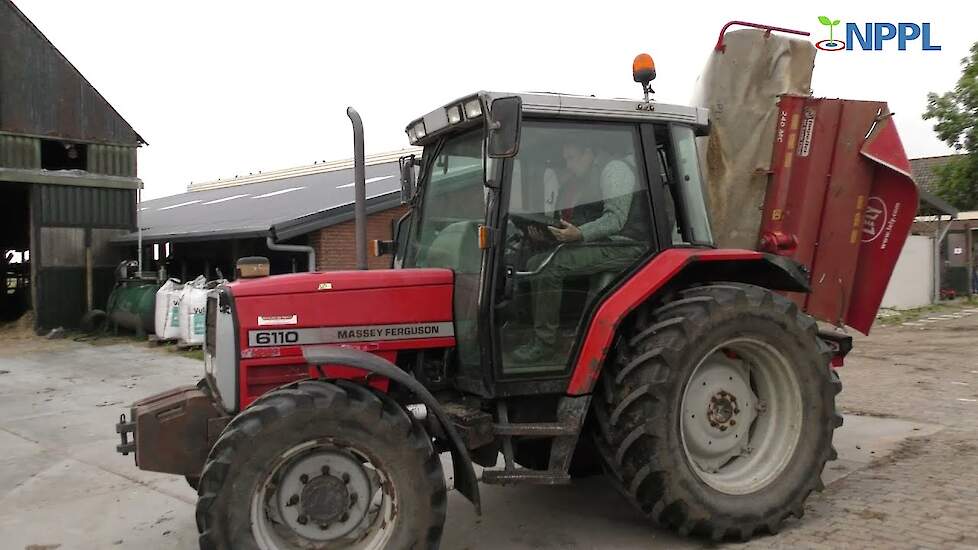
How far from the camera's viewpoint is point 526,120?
13.2 feet

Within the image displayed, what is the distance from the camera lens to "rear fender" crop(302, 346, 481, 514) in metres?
3.61

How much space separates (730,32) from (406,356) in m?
3.11

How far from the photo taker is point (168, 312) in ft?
45.9

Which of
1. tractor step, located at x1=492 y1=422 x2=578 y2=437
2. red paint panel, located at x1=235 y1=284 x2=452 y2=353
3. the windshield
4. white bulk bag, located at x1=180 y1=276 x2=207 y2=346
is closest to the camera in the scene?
red paint panel, located at x1=235 y1=284 x2=452 y2=353

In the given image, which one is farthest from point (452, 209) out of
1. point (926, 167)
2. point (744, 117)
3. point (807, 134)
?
point (926, 167)

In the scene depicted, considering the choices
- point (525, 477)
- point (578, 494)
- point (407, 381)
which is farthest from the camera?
point (578, 494)

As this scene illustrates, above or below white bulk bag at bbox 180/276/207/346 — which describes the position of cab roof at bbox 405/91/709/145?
above

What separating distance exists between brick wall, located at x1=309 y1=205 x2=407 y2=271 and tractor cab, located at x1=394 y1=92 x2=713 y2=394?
30.2 feet

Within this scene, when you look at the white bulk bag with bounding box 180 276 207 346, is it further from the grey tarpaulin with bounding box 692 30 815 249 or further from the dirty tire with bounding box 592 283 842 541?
the dirty tire with bounding box 592 283 842 541

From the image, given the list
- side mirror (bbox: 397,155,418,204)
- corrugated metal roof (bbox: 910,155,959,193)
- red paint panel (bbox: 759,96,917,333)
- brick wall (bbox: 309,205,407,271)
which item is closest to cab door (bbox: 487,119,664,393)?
side mirror (bbox: 397,155,418,204)

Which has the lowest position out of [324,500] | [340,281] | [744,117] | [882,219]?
[324,500]

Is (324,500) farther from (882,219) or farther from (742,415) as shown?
(882,219)

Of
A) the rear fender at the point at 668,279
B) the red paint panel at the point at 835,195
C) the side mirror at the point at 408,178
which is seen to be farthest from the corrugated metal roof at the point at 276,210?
the rear fender at the point at 668,279

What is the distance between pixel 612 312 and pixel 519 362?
1.75 feet
